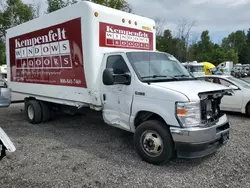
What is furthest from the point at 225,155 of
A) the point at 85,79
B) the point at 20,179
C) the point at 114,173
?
the point at 20,179

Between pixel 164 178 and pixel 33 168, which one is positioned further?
pixel 33 168

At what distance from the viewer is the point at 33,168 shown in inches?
169

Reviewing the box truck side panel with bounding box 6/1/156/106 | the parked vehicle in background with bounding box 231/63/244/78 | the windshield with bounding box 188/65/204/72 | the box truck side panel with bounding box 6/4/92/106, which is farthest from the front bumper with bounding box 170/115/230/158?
the parked vehicle in background with bounding box 231/63/244/78

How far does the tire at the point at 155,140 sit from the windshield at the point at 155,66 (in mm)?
1002

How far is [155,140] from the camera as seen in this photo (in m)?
4.32

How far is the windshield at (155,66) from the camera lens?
4.84 m

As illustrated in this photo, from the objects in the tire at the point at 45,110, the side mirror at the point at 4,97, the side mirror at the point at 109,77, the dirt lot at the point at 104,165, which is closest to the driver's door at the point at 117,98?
the side mirror at the point at 109,77

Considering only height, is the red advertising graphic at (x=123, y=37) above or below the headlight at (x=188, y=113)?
above

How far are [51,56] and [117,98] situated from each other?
278 centimetres

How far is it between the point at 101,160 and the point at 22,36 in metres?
5.43

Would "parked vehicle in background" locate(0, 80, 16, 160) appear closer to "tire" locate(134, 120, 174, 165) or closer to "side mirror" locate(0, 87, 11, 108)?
"side mirror" locate(0, 87, 11, 108)

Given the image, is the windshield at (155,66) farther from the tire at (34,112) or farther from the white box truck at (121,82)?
the tire at (34,112)

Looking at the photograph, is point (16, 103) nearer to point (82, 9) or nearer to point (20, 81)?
point (20, 81)

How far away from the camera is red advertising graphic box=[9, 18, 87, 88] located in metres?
5.85
